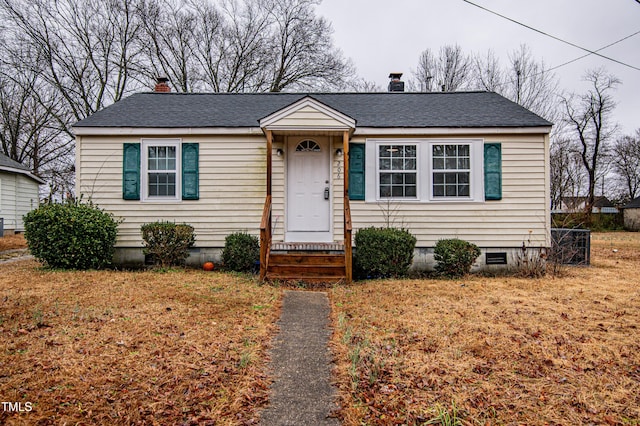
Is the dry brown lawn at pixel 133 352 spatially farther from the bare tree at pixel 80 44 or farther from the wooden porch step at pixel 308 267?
the bare tree at pixel 80 44

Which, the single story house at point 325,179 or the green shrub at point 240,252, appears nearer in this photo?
the green shrub at point 240,252

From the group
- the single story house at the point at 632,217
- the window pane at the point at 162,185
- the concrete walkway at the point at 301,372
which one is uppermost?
the window pane at the point at 162,185

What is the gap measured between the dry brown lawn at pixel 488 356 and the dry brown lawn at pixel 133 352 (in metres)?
0.87

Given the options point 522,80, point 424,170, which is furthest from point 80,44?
point 522,80

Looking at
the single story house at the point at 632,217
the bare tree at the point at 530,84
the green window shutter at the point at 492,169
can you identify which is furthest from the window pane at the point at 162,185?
the single story house at the point at 632,217

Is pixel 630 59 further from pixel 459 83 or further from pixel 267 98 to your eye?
pixel 459 83

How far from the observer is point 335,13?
69.4 ft

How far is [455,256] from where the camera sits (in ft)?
24.0

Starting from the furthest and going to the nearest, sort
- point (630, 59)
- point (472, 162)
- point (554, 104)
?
point (554, 104) < point (630, 59) < point (472, 162)

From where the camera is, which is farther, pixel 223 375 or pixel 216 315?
pixel 216 315

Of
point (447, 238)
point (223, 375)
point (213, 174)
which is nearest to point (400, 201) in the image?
point (447, 238)

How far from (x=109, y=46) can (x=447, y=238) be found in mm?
19088

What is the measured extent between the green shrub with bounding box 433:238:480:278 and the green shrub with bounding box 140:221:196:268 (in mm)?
5242

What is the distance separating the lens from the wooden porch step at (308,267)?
684cm
